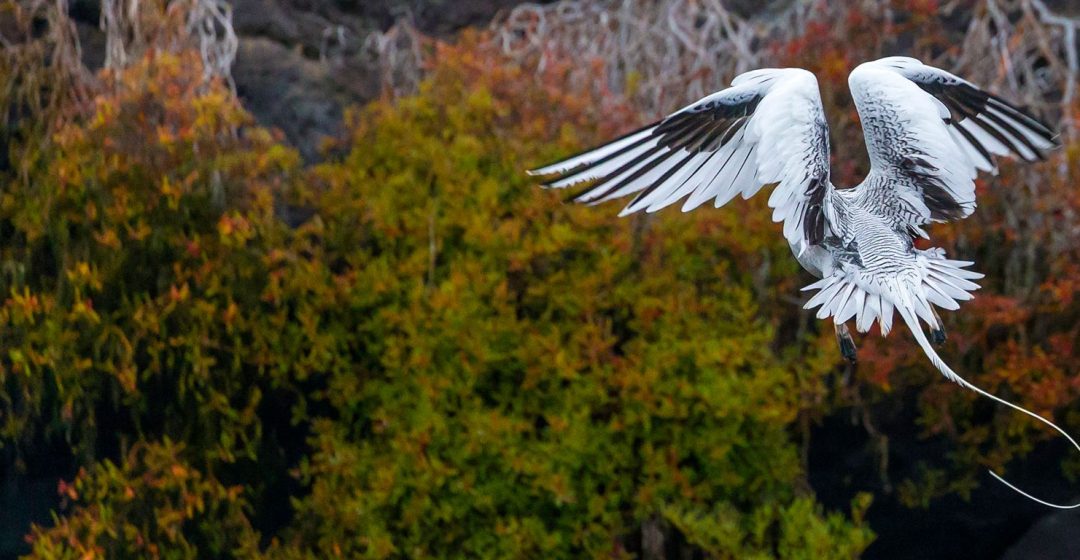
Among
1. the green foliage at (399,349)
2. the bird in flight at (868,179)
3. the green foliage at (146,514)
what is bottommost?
the green foliage at (146,514)

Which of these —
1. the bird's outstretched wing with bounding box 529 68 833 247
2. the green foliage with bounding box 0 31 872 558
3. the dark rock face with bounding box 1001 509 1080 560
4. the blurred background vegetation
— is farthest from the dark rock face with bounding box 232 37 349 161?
the dark rock face with bounding box 1001 509 1080 560

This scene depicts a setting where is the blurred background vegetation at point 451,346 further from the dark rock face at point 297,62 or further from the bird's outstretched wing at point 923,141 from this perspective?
the bird's outstretched wing at point 923,141

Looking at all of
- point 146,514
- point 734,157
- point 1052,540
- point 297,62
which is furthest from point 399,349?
point 1052,540

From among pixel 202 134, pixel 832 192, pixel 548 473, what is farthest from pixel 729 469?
pixel 202 134

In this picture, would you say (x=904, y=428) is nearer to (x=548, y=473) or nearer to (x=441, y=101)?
(x=548, y=473)

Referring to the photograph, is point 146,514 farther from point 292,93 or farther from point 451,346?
point 292,93

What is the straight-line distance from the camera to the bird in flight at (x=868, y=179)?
3898mm

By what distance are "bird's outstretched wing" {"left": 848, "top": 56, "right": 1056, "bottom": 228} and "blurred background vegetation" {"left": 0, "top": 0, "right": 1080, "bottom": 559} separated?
1.03m

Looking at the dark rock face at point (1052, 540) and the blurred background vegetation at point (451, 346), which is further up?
the blurred background vegetation at point (451, 346)

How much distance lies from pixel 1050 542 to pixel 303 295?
3.07 m

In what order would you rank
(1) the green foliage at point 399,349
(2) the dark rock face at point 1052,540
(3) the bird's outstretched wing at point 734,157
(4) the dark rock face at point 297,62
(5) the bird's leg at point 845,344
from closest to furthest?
1. (3) the bird's outstretched wing at point 734,157
2. (5) the bird's leg at point 845,344
3. (1) the green foliage at point 399,349
4. (2) the dark rock face at point 1052,540
5. (4) the dark rock face at point 297,62

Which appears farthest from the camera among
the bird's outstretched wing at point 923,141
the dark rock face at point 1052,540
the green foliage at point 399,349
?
the dark rock face at point 1052,540

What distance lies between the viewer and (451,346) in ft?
18.1

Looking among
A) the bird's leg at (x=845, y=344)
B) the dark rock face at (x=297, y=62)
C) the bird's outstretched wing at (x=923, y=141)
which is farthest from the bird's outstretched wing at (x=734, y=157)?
the dark rock face at (x=297, y=62)
